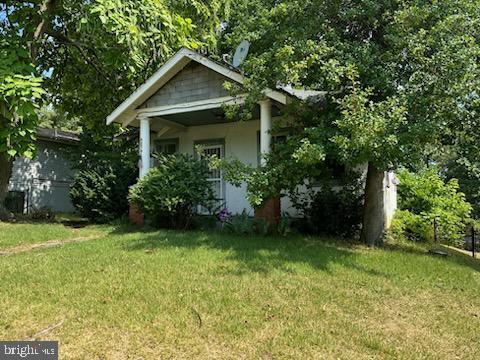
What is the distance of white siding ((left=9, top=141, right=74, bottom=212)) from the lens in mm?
16969

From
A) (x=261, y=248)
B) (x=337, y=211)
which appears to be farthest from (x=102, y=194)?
(x=337, y=211)

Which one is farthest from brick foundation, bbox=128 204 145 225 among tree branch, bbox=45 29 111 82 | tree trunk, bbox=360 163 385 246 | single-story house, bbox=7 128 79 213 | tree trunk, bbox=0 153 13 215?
single-story house, bbox=7 128 79 213

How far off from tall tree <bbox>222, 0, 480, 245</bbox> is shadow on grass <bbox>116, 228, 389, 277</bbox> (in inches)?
50.5

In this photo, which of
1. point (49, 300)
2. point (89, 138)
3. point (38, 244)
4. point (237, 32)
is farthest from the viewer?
point (89, 138)

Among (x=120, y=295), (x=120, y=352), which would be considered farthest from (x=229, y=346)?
(x=120, y=295)

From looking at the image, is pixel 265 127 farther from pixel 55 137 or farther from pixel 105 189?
pixel 55 137

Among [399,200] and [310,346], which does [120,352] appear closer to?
[310,346]

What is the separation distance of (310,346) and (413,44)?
230 inches

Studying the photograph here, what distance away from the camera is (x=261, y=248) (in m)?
7.12

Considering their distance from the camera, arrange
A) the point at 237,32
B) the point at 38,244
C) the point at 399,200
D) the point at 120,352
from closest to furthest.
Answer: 1. the point at 120,352
2. the point at 38,244
3. the point at 237,32
4. the point at 399,200

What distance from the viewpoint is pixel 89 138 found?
Result: 1653 centimetres

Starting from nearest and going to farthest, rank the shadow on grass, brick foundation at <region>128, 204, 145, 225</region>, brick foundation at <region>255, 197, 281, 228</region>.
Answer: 1. the shadow on grass
2. brick foundation at <region>255, 197, 281, 228</region>
3. brick foundation at <region>128, 204, 145, 225</region>

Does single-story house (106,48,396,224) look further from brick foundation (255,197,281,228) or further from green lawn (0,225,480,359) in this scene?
green lawn (0,225,480,359)

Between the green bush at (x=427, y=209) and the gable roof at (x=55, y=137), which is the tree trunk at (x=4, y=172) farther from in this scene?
the green bush at (x=427, y=209)
